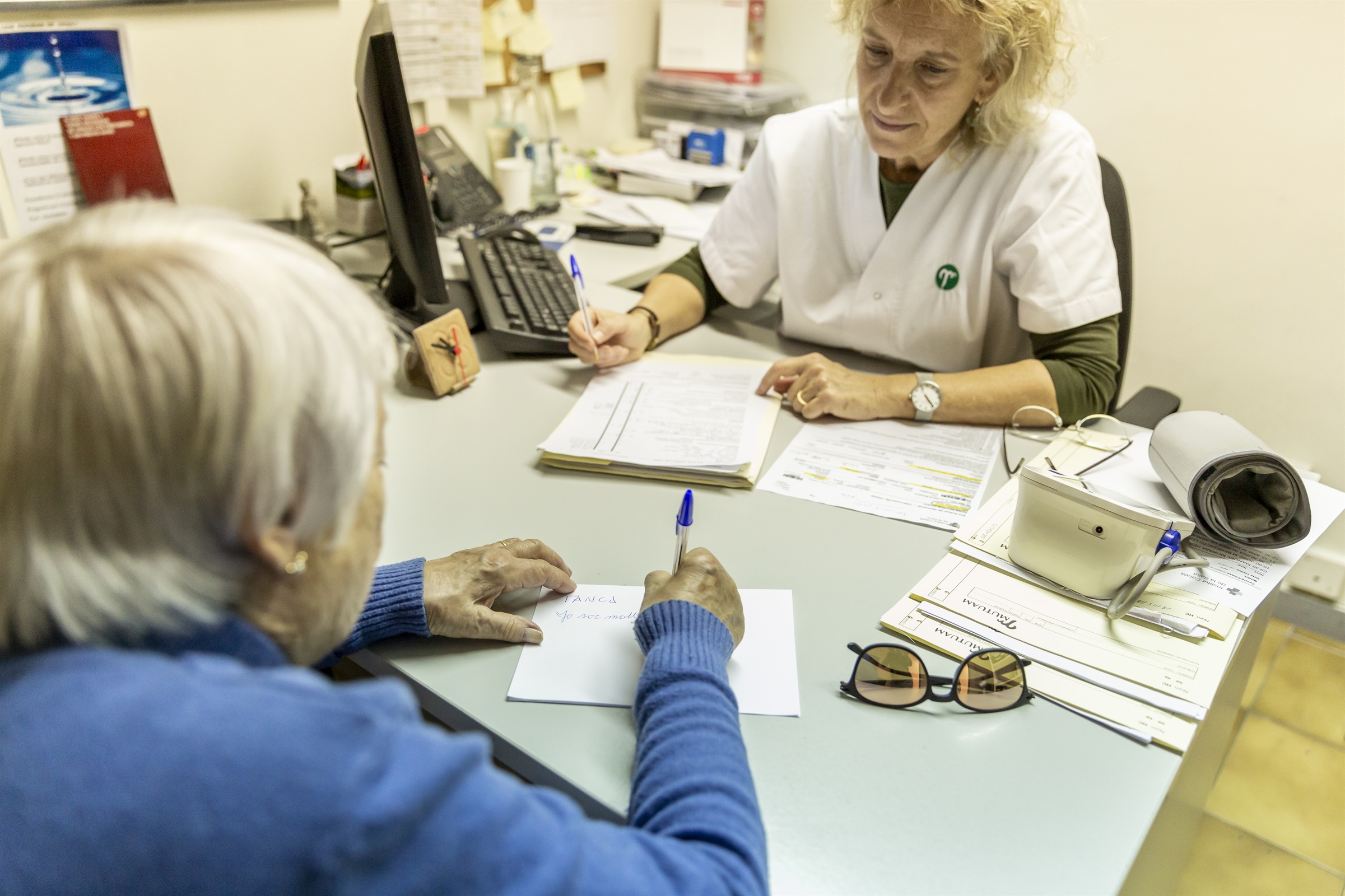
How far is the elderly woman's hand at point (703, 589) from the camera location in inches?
33.2

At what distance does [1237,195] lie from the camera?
1855 mm

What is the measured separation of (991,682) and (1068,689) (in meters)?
0.07

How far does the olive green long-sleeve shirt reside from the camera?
130 centimetres

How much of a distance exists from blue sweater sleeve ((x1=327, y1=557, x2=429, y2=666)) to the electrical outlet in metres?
2.08

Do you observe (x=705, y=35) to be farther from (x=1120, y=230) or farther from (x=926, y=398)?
(x=926, y=398)

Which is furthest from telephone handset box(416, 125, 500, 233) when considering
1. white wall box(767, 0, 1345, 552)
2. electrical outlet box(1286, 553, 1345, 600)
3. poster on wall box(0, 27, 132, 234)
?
electrical outlet box(1286, 553, 1345, 600)

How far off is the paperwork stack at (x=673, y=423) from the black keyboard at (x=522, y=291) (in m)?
0.14

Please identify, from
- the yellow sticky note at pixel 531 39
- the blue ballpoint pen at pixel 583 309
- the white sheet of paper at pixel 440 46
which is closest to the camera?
the blue ballpoint pen at pixel 583 309

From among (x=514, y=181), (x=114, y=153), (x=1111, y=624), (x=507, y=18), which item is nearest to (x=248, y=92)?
(x=114, y=153)

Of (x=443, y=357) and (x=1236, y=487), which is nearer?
(x=1236, y=487)

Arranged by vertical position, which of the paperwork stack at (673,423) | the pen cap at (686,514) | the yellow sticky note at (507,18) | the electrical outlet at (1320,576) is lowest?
the electrical outlet at (1320,576)

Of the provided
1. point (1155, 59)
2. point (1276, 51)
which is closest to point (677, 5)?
point (1155, 59)

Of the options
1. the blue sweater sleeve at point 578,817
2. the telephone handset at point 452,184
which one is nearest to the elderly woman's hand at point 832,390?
the blue sweater sleeve at point 578,817

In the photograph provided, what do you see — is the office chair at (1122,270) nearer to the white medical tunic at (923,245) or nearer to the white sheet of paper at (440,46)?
the white medical tunic at (923,245)
